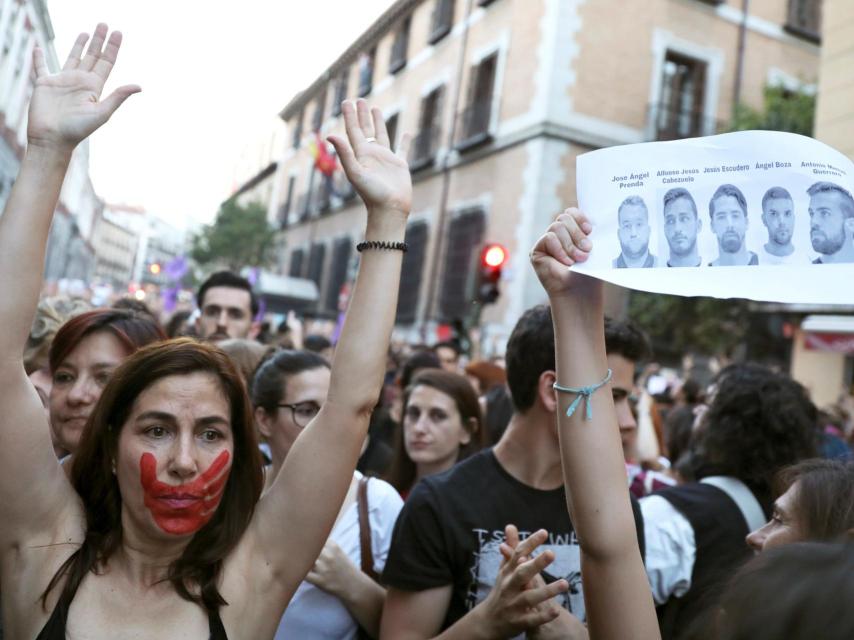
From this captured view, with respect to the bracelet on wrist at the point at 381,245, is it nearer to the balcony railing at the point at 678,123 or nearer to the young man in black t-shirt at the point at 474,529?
the young man in black t-shirt at the point at 474,529

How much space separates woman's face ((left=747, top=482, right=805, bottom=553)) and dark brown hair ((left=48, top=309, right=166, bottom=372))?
191 centimetres

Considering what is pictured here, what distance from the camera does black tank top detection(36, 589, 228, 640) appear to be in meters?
1.66

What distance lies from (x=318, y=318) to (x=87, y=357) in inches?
837

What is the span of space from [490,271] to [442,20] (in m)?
11.5

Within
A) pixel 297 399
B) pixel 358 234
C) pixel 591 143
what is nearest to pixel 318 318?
pixel 358 234

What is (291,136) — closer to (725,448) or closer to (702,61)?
(702,61)

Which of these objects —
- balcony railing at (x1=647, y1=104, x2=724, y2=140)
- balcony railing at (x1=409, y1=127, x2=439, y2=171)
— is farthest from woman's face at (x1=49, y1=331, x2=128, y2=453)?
balcony railing at (x1=409, y1=127, x2=439, y2=171)

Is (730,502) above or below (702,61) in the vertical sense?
below

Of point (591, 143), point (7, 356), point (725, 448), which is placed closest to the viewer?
point (7, 356)

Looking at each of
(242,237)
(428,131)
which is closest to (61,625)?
(428,131)

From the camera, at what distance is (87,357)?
257cm

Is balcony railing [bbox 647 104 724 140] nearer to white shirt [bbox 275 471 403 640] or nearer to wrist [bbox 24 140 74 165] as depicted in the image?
white shirt [bbox 275 471 403 640]

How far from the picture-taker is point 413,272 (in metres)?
18.7

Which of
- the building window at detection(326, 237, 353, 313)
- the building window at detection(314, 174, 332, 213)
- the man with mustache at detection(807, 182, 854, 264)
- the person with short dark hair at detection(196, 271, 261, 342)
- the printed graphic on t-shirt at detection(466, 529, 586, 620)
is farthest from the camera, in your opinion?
the building window at detection(314, 174, 332, 213)
